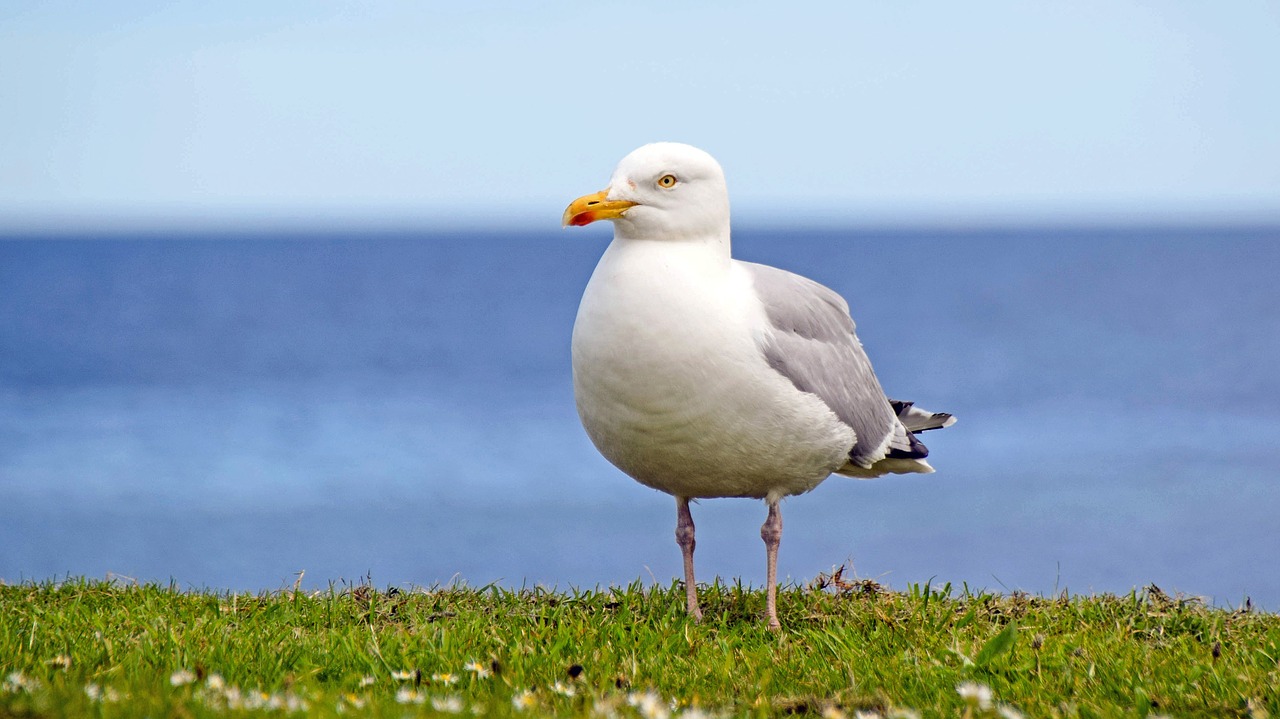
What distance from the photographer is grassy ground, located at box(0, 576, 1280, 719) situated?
4016mm

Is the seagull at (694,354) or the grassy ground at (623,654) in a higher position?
the seagull at (694,354)

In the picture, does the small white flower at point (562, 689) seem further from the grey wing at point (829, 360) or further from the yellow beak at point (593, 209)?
the yellow beak at point (593, 209)

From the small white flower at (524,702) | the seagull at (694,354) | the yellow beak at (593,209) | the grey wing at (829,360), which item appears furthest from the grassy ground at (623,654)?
the yellow beak at (593,209)

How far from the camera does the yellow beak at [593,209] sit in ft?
17.8

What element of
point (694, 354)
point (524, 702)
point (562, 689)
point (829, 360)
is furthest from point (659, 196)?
point (524, 702)

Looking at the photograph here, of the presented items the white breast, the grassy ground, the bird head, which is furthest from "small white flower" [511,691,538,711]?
the bird head

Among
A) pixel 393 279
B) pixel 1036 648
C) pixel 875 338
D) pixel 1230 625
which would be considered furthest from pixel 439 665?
pixel 393 279

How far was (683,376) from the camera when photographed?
5.36 meters

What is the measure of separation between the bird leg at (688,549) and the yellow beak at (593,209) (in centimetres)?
149

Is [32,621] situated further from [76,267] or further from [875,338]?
[76,267]

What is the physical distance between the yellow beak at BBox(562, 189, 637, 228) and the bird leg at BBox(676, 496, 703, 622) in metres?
1.49

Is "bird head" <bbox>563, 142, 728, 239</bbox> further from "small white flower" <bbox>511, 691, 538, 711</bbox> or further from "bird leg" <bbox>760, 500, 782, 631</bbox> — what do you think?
"small white flower" <bbox>511, 691, 538, 711</bbox>

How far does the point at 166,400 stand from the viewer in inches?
1200

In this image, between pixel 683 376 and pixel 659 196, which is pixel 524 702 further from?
pixel 659 196
